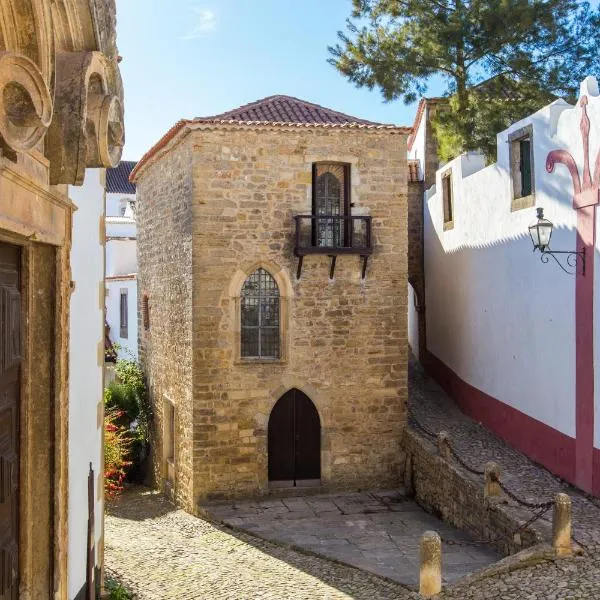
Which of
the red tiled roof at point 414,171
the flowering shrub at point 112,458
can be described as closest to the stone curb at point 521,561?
the flowering shrub at point 112,458

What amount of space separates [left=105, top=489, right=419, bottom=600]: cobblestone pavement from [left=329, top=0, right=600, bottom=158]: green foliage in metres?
10.0

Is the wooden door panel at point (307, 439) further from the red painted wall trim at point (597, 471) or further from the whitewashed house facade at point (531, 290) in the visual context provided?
the red painted wall trim at point (597, 471)

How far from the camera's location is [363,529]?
11.7 metres

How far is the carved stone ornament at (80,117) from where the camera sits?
3.74 meters

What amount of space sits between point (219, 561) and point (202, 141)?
23.3 ft

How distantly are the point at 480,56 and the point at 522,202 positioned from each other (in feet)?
24.8

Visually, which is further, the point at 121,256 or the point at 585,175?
the point at 121,256

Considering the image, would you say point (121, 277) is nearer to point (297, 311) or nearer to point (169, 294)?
point (169, 294)

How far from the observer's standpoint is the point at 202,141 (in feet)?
44.1

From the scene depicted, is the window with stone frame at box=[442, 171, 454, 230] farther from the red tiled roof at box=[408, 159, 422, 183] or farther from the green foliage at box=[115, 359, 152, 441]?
the green foliage at box=[115, 359, 152, 441]

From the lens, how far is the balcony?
13.8 m

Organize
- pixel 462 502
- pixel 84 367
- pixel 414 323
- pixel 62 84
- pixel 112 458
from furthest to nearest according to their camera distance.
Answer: pixel 414 323, pixel 112 458, pixel 462 502, pixel 84 367, pixel 62 84

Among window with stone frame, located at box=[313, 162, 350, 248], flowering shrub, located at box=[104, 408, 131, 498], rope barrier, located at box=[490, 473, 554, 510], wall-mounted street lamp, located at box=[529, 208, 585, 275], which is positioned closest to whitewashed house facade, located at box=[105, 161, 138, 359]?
flowering shrub, located at box=[104, 408, 131, 498]

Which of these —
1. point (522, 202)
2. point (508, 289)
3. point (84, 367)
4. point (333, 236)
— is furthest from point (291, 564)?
point (522, 202)
